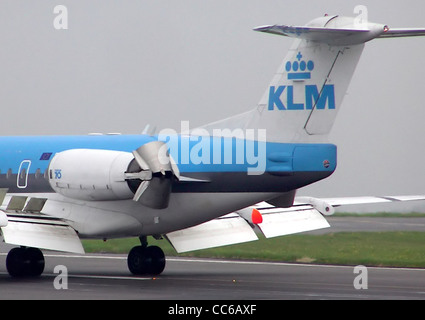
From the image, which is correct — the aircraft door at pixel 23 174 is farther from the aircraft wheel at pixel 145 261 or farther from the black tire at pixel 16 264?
the aircraft wheel at pixel 145 261

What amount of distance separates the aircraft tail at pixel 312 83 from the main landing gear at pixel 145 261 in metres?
5.84

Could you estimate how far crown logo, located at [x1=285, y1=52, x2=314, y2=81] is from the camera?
23.3 metres

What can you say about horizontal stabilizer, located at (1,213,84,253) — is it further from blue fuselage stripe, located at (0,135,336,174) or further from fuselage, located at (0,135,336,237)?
blue fuselage stripe, located at (0,135,336,174)

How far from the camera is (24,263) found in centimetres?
2691

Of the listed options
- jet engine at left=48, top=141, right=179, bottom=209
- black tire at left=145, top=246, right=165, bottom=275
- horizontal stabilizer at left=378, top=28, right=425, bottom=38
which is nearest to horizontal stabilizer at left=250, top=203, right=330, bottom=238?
black tire at left=145, top=246, right=165, bottom=275

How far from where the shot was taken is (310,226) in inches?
1108

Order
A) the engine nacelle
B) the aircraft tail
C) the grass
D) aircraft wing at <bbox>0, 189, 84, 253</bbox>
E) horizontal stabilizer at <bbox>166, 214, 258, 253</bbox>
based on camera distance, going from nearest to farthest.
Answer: the aircraft tail
the engine nacelle
aircraft wing at <bbox>0, 189, 84, 253</bbox>
horizontal stabilizer at <bbox>166, 214, 258, 253</bbox>
the grass

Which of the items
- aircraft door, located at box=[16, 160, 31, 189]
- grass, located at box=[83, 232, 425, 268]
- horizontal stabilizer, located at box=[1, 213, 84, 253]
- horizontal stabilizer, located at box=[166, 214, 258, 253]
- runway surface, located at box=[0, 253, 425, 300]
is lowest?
grass, located at box=[83, 232, 425, 268]

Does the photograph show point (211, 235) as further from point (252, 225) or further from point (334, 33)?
point (334, 33)

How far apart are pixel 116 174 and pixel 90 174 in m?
0.94

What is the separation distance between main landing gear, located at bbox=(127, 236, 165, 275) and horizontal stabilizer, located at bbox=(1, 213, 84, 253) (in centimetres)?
265

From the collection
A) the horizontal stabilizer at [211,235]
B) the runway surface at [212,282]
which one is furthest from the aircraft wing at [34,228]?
→ the horizontal stabilizer at [211,235]

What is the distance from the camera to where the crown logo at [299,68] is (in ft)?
76.3
